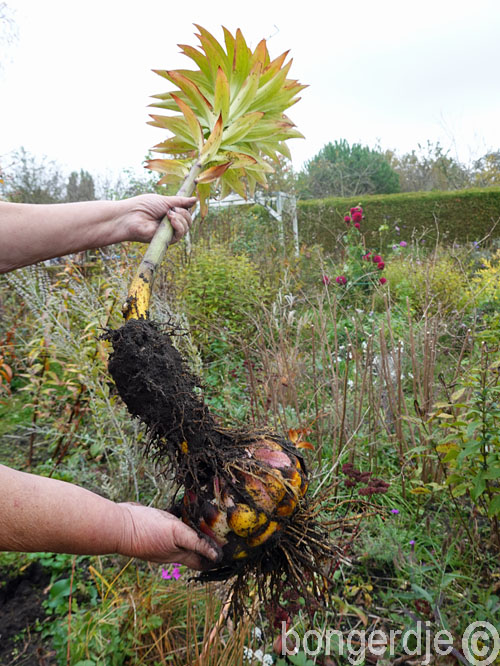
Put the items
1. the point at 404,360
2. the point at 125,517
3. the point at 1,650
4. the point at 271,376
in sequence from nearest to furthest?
1. the point at 125,517
2. the point at 1,650
3. the point at 271,376
4. the point at 404,360

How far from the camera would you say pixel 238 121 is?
67.1 inches

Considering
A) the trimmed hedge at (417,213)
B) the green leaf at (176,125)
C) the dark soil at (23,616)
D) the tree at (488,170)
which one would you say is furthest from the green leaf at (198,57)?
the tree at (488,170)

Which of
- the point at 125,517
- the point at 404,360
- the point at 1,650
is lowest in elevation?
the point at 1,650

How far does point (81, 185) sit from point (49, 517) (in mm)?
16807

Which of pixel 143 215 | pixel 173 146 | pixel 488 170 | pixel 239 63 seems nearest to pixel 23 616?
pixel 143 215

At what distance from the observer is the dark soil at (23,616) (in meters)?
1.85

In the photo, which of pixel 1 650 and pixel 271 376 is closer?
pixel 1 650

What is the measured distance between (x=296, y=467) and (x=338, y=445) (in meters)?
1.48

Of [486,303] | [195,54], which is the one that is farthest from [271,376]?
[486,303]

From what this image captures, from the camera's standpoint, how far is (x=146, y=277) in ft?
4.40

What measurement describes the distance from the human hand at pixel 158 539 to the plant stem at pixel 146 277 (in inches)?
21.8

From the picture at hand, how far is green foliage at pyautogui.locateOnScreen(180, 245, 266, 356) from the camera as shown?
15.5 feet

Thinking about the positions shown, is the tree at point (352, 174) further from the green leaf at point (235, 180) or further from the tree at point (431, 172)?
the green leaf at point (235, 180)

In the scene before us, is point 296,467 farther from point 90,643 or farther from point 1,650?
point 1,650
